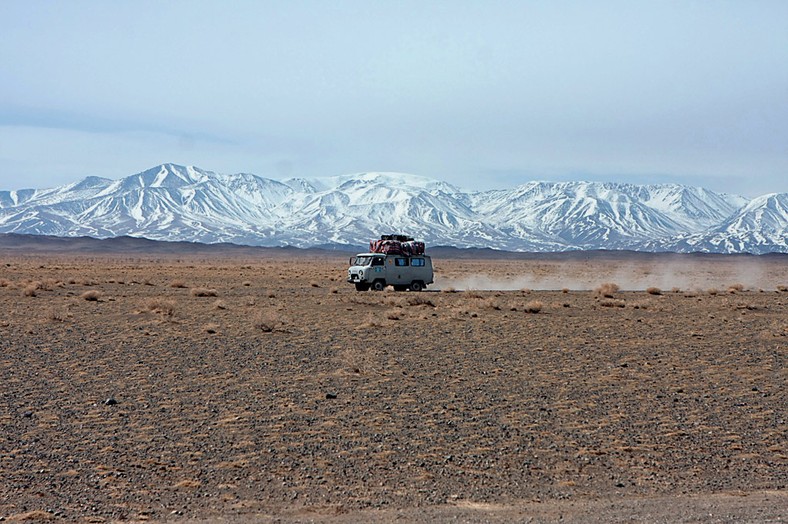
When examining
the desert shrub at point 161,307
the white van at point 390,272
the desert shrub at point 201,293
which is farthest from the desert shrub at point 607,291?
the desert shrub at point 161,307

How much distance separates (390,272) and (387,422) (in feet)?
101

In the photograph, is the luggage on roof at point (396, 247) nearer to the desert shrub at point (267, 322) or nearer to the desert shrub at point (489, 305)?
the desert shrub at point (489, 305)

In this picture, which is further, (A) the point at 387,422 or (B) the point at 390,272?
(B) the point at 390,272

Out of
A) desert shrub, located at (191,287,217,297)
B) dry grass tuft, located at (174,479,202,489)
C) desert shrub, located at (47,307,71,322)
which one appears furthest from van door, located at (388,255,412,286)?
dry grass tuft, located at (174,479,202,489)

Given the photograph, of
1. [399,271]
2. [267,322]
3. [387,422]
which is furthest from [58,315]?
[399,271]

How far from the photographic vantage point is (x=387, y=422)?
1375 cm

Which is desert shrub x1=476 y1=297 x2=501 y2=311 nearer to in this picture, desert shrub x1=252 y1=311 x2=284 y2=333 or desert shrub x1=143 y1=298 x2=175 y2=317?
desert shrub x1=252 y1=311 x2=284 y2=333

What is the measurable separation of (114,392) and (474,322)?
14858 millimetres

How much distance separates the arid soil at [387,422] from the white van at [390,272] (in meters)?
17.2

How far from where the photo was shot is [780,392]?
16.7 metres

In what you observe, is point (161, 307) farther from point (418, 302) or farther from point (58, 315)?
point (418, 302)

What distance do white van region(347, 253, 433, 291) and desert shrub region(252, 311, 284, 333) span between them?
16.3 m

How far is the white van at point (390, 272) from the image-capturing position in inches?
1743

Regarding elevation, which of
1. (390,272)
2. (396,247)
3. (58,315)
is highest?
(396,247)
